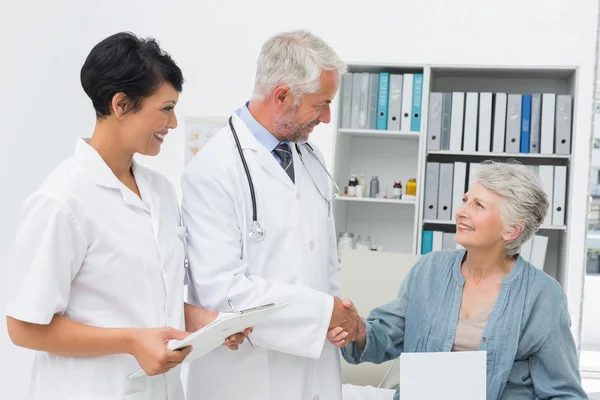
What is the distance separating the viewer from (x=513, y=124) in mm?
3533

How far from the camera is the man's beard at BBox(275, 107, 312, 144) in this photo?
1.58 metres

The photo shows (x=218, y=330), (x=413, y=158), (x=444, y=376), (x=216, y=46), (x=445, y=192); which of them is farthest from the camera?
(x=216, y=46)

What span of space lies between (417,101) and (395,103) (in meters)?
0.12

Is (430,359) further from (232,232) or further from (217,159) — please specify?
(217,159)

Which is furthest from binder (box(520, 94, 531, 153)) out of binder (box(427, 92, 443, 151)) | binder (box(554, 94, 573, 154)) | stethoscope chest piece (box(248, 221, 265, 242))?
stethoscope chest piece (box(248, 221, 265, 242))

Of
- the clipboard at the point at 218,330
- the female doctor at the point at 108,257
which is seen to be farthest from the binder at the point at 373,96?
the clipboard at the point at 218,330

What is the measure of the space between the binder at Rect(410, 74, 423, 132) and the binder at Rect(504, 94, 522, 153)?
45cm

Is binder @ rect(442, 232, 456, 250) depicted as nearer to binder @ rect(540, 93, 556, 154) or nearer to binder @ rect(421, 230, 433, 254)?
binder @ rect(421, 230, 433, 254)

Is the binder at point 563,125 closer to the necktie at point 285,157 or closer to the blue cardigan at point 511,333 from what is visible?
the blue cardigan at point 511,333

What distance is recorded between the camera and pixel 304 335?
4.89ft

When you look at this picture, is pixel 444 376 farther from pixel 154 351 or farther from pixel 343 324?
pixel 154 351

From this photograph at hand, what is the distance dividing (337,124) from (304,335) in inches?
88.8

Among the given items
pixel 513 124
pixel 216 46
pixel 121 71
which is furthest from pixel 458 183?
pixel 121 71

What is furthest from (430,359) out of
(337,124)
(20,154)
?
(20,154)
